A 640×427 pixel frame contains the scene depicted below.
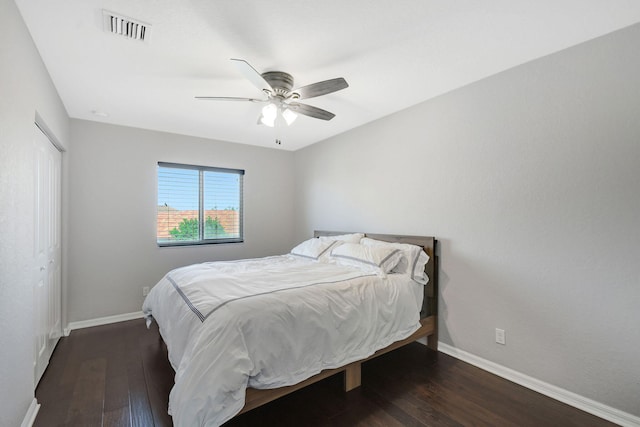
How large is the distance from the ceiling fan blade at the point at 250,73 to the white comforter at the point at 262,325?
58.6 inches

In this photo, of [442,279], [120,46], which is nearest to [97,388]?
[120,46]

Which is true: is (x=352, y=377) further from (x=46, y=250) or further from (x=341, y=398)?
(x=46, y=250)

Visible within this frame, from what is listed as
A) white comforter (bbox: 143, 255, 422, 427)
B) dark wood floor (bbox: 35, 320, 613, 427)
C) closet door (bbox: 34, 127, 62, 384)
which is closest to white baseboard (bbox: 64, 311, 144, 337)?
closet door (bbox: 34, 127, 62, 384)

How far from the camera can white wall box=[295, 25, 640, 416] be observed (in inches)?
73.2

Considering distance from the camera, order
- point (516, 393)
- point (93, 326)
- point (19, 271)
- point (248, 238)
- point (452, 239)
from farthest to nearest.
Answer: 1. point (248, 238)
2. point (93, 326)
3. point (452, 239)
4. point (516, 393)
5. point (19, 271)

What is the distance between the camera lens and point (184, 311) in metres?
1.98

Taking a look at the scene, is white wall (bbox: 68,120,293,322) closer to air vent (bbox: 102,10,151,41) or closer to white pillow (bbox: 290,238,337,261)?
white pillow (bbox: 290,238,337,261)

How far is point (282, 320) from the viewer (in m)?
1.83

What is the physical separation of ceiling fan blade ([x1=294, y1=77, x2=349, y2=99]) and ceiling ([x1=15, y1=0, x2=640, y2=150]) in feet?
0.70

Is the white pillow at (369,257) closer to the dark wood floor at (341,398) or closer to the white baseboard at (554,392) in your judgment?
the dark wood floor at (341,398)

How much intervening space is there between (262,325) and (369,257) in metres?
1.42

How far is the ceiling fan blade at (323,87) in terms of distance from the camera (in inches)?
80.7

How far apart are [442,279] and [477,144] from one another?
51.6 inches

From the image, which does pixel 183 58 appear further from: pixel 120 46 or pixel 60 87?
pixel 60 87
